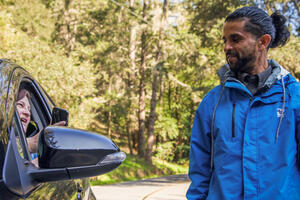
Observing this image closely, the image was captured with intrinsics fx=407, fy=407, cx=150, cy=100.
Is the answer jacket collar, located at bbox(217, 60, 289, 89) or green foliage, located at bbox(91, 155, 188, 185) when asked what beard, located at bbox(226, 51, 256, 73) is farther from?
green foliage, located at bbox(91, 155, 188, 185)

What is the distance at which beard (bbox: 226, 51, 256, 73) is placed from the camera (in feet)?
8.45

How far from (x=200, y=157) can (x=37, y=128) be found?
48.2 inches

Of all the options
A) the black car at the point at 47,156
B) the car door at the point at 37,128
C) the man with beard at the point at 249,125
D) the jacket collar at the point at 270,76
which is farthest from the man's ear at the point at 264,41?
the car door at the point at 37,128

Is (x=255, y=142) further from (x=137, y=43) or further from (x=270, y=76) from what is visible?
(x=137, y=43)

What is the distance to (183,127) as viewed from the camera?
117 ft

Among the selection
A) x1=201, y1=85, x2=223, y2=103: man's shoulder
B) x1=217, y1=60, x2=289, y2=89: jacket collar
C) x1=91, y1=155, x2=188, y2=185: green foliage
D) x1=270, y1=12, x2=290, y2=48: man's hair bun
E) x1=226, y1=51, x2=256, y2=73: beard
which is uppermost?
x1=270, y1=12, x2=290, y2=48: man's hair bun

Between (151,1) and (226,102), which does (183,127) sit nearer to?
(151,1)

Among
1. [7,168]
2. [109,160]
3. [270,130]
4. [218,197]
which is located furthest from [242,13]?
[7,168]

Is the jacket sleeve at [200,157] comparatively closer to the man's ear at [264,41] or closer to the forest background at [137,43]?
the man's ear at [264,41]

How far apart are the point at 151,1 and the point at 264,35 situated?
27226mm

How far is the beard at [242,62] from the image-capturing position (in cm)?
258

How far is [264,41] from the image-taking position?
104 inches

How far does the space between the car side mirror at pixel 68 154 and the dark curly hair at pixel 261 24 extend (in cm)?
144

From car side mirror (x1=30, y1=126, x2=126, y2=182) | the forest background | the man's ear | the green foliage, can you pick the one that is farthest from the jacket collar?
the forest background
